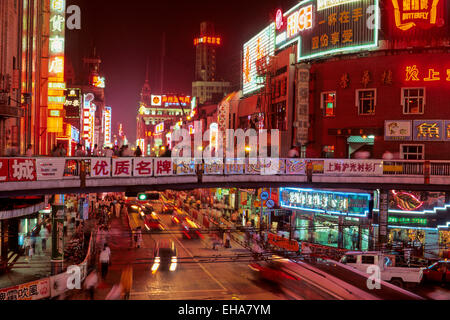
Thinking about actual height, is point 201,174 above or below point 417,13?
below

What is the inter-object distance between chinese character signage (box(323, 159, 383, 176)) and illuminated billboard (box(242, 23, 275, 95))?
756 inches

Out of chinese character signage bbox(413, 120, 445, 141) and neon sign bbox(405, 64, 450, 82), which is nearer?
neon sign bbox(405, 64, 450, 82)

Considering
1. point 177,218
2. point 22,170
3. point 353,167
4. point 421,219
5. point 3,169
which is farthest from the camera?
point 177,218

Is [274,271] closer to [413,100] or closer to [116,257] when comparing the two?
[116,257]

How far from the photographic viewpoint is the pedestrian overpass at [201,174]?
1738cm

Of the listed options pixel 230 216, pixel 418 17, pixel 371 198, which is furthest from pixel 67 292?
pixel 418 17

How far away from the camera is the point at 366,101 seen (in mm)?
33469

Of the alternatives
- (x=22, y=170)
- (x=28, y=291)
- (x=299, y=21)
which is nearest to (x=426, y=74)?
(x=299, y=21)

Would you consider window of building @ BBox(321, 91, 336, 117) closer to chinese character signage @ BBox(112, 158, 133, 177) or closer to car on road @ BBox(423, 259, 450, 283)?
car on road @ BBox(423, 259, 450, 283)

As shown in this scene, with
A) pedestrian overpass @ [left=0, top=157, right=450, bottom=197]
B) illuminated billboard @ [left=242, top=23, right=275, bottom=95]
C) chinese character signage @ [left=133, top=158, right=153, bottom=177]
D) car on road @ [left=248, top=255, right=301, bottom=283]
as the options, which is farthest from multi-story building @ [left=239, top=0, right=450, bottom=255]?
chinese character signage @ [left=133, top=158, right=153, bottom=177]

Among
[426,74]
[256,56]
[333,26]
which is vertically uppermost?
[256,56]

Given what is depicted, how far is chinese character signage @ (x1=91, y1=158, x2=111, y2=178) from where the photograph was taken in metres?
19.3

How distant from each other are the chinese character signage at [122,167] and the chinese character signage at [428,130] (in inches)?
876

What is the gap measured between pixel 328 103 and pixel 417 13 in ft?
30.7
